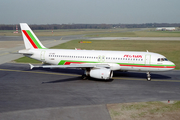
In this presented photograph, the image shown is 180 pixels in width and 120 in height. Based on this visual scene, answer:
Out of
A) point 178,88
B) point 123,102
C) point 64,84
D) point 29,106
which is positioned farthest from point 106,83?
point 29,106

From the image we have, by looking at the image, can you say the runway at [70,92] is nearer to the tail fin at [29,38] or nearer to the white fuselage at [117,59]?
the white fuselage at [117,59]

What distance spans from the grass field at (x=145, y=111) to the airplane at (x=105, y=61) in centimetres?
897

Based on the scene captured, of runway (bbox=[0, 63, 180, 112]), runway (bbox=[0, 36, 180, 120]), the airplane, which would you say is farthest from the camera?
the airplane

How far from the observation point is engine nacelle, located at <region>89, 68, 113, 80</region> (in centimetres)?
2916

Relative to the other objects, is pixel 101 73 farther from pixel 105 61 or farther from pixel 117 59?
pixel 117 59

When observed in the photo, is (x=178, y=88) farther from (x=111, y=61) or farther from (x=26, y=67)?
(x=26, y=67)

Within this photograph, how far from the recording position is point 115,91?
25844 mm

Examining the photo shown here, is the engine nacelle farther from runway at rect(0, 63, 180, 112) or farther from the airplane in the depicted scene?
runway at rect(0, 63, 180, 112)

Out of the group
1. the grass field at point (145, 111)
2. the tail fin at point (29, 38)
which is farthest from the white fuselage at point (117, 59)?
the grass field at point (145, 111)

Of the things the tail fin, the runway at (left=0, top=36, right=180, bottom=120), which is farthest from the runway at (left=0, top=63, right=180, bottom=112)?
the tail fin

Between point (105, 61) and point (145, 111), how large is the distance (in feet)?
45.5

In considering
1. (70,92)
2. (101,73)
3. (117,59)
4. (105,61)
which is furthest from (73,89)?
(117,59)

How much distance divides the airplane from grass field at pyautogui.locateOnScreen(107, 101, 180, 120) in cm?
897

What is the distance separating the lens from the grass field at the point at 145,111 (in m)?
18.0
